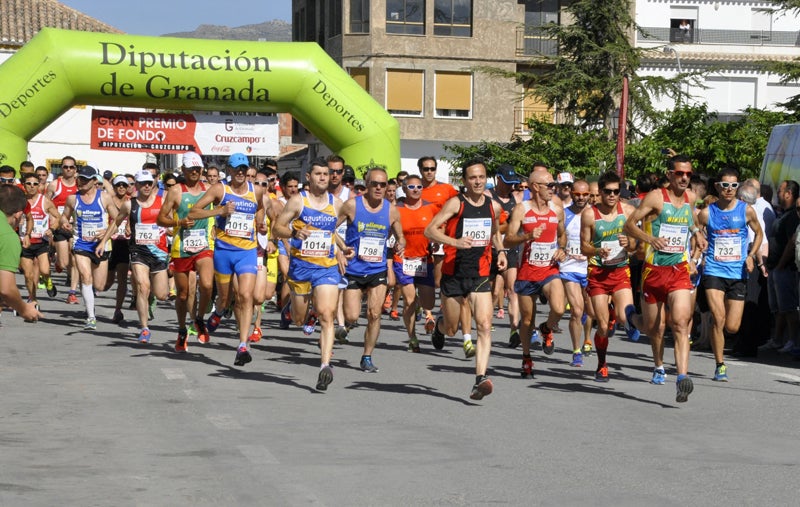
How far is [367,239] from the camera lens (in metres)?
13.1

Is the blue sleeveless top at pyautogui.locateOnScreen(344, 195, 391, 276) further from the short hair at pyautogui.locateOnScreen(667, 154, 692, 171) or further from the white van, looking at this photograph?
the white van

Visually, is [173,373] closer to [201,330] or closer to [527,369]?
[201,330]

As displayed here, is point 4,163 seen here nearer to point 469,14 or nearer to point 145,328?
point 145,328

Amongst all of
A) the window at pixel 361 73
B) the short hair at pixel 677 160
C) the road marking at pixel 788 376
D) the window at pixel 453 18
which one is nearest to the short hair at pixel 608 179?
the short hair at pixel 677 160

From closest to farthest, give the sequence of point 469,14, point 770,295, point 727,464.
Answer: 1. point 727,464
2. point 770,295
3. point 469,14

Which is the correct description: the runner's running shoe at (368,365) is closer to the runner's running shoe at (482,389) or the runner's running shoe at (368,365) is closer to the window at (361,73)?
the runner's running shoe at (482,389)

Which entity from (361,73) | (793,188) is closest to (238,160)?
(793,188)

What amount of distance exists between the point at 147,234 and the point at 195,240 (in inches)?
72.4

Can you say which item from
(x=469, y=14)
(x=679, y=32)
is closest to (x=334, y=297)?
(x=469, y=14)

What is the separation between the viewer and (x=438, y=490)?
24.0ft

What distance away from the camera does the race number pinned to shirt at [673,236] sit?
460 inches

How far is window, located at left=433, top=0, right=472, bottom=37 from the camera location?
180 feet

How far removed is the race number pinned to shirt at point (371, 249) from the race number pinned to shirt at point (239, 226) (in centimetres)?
112

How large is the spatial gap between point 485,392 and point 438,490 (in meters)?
3.37
